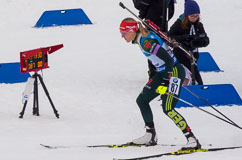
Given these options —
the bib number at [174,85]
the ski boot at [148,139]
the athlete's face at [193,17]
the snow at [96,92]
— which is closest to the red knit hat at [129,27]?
the bib number at [174,85]

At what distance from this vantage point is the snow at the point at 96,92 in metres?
6.77

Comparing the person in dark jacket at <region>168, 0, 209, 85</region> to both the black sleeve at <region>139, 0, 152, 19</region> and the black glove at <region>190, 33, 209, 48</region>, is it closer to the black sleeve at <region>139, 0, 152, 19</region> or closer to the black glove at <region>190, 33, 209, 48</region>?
the black glove at <region>190, 33, 209, 48</region>

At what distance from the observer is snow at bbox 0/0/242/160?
677 centimetres

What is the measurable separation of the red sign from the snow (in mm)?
692

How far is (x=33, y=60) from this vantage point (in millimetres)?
7941

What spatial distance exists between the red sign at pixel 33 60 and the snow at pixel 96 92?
0.69 metres

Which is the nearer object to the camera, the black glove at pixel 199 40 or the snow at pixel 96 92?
the snow at pixel 96 92

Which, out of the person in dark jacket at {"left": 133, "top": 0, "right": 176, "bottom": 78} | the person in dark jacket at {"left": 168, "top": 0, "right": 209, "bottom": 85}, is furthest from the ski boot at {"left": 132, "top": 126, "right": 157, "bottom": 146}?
the person in dark jacket at {"left": 133, "top": 0, "right": 176, "bottom": 78}

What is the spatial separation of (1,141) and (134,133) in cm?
163

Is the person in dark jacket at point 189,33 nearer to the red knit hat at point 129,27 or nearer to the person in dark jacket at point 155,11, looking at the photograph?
the person in dark jacket at point 155,11

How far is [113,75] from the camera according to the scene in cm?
1077

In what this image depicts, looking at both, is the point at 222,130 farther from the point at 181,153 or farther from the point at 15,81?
the point at 15,81

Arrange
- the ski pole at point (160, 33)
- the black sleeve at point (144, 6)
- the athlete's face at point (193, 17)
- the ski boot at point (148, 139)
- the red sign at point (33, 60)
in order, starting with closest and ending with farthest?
the ski boot at point (148, 139) → the ski pole at point (160, 33) → the red sign at point (33, 60) → the athlete's face at point (193, 17) → the black sleeve at point (144, 6)

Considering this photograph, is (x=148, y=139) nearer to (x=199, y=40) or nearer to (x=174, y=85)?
(x=174, y=85)
